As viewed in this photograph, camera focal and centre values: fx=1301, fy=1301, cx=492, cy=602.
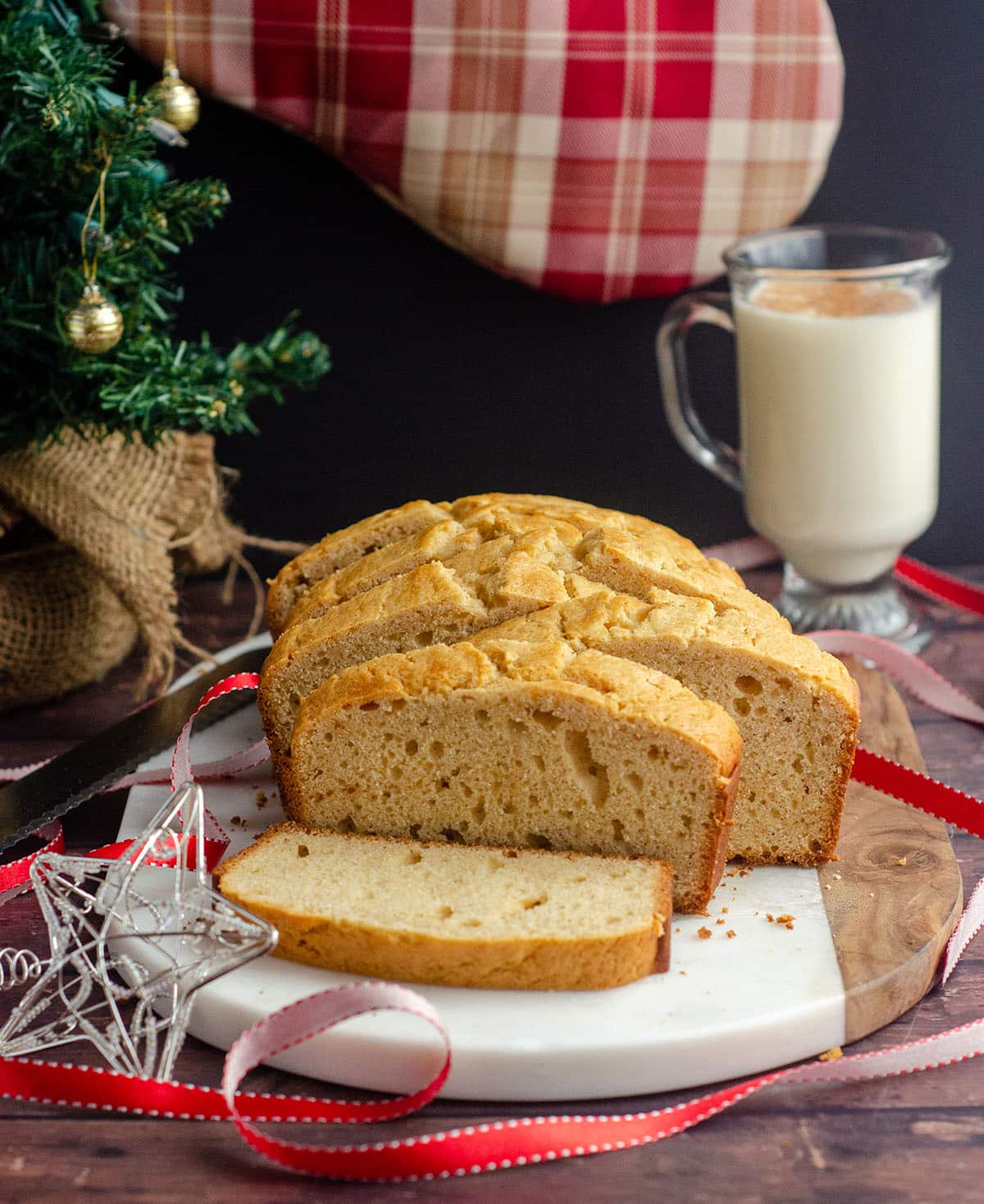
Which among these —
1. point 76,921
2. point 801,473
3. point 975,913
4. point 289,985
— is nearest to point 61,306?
point 76,921

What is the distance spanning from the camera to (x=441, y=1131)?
139cm

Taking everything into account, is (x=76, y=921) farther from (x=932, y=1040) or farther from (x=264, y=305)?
(x=264, y=305)

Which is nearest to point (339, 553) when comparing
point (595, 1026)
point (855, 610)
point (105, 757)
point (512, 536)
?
point (512, 536)

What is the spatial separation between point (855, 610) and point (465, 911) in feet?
4.70

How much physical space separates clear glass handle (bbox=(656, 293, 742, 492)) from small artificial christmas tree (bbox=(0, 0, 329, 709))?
2.32 ft

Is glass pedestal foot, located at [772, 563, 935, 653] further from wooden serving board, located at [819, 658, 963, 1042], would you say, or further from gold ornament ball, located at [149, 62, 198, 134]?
gold ornament ball, located at [149, 62, 198, 134]

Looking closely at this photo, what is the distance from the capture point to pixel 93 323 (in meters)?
1.99

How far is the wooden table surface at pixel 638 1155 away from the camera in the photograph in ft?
4.28

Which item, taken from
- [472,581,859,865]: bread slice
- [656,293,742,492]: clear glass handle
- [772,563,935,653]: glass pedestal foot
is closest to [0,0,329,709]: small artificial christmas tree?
[656,293,742,492]: clear glass handle

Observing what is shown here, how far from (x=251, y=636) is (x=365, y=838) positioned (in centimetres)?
96

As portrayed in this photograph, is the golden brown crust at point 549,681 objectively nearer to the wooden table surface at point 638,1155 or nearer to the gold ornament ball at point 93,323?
the wooden table surface at point 638,1155

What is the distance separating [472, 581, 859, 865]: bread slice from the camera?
1722 millimetres

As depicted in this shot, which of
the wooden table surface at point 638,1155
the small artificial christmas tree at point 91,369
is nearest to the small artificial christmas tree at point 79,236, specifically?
the small artificial christmas tree at point 91,369

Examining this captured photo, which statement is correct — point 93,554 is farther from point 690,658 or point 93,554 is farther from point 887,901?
point 887,901
